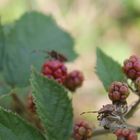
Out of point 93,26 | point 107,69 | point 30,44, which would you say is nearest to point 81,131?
point 107,69

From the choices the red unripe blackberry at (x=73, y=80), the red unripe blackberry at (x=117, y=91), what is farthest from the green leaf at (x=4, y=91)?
the red unripe blackberry at (x=117, y=91)

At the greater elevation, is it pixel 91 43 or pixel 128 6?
pixel 128 6

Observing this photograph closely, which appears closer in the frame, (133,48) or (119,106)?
(119,106)

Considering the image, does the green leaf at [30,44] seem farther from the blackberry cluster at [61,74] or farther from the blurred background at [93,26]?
the blurred background at [93,26]

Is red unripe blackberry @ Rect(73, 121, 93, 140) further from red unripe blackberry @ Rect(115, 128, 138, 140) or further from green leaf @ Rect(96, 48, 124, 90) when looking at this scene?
green leaf @ Rect(96, 48, 124, 90)

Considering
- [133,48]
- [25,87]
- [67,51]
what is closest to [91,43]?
[133,48]

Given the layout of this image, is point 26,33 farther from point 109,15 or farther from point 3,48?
point 109,15
